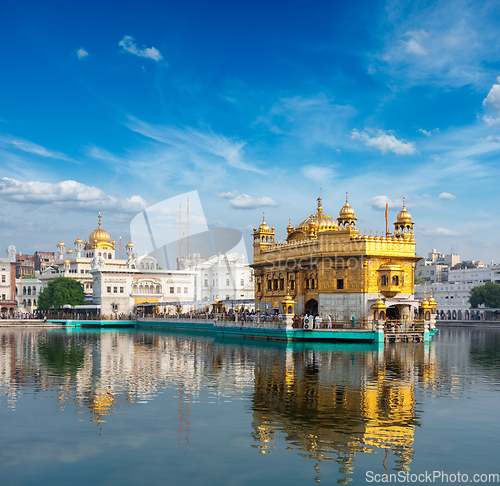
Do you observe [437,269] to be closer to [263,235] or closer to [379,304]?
[263,235]

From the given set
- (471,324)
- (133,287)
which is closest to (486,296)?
(471,324)

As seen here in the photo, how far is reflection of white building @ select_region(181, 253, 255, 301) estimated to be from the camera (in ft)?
358

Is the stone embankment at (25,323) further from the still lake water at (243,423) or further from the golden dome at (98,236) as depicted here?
the still lake water at (243,423)

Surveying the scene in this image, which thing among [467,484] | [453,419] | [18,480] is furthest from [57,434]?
[453,419]

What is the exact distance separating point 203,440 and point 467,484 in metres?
5.59

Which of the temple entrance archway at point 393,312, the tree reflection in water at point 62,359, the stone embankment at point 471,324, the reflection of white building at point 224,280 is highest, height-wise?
the reflection of white building at point 224,280

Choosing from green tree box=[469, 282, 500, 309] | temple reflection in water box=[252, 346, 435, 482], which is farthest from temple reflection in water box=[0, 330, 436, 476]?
green tree box=[469, 282, 500, 309]

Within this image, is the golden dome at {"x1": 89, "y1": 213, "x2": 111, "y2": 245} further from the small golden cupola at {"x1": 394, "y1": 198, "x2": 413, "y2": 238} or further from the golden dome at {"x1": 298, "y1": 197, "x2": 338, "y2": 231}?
the small golden cupola at {"x1": 394, "y1": 198, "x2": 413, "y2": 238}

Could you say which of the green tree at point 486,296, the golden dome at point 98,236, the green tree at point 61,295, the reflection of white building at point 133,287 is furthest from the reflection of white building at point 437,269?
the green tree at point 61,295

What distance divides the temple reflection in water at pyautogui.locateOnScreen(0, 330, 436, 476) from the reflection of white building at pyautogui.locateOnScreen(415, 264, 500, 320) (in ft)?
228

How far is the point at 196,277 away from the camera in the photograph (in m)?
108

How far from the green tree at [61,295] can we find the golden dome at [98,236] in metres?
18.9

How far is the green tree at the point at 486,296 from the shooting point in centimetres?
9094

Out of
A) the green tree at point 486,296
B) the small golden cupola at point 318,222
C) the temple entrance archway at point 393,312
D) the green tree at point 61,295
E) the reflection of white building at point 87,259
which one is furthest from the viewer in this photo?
the reflection of white building at point 87,259
